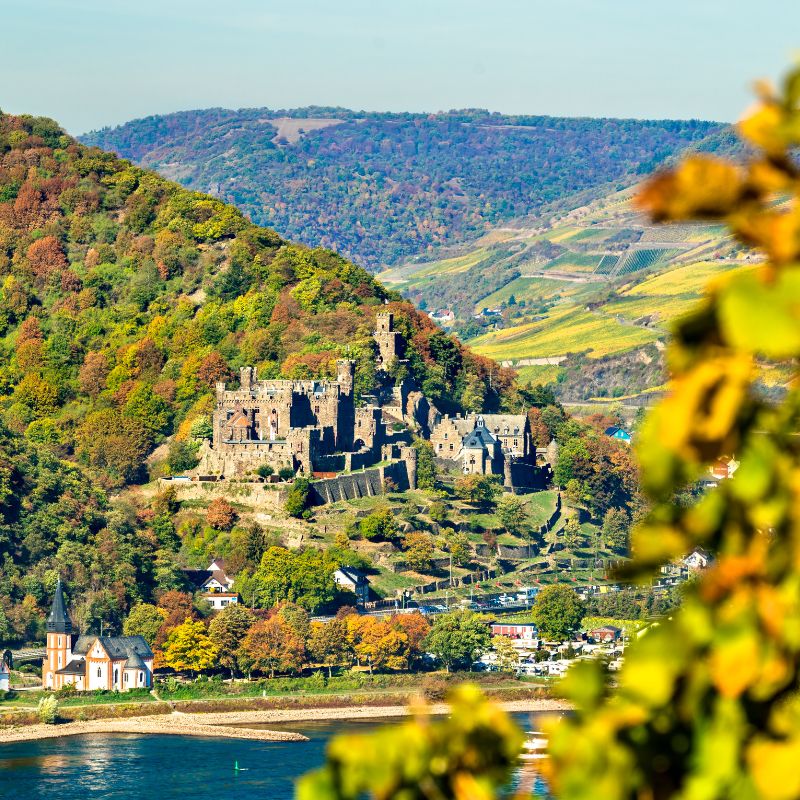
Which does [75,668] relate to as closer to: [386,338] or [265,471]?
[265,471]

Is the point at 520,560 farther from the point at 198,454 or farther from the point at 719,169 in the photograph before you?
the point at 719,169

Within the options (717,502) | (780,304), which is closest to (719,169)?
(780,304)

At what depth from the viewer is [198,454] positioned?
76.4 meters

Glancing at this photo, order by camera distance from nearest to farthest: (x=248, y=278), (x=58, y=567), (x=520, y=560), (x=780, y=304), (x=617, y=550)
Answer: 1. (x=780, y=304)
2. (x=58, y=567)
3. (x=520, y=560)
4. (x=617, y=550)
5. (x=248, y=278)

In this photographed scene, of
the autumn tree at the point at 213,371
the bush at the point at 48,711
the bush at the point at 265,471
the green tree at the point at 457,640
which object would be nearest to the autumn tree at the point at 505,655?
the green tree at the point at 457,640

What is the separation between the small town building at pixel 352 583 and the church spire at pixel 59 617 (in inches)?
358

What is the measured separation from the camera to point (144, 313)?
98625mm

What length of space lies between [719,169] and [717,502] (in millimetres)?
764

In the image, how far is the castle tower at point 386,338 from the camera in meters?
83.1

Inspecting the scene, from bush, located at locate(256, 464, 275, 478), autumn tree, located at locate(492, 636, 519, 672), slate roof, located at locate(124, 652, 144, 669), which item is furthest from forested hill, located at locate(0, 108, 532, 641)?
autumn tree, located at locate(492, 636, 519, 672)

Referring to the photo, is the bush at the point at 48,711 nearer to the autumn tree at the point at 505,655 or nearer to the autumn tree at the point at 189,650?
the autumn tree at the point at 189,650

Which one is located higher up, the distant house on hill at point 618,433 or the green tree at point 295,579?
the distant house on hill at point 618,433

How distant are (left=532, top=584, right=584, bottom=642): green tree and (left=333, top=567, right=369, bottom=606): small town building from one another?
231 inches

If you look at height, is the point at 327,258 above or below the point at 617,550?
above
